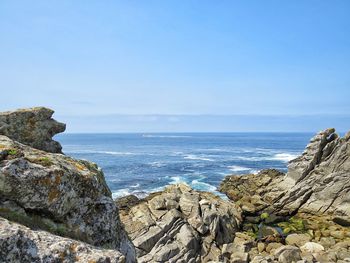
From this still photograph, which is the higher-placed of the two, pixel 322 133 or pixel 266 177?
pixel 322 133

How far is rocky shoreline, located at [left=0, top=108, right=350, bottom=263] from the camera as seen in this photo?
821 cm

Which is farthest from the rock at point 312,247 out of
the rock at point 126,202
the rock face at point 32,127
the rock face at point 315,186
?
the rock face at point 32,127

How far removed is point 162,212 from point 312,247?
47.7ft

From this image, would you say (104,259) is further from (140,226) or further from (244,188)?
(244,188)

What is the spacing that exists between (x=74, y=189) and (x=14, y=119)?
6.34 metres

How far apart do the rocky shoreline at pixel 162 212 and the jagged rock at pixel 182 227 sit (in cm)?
10

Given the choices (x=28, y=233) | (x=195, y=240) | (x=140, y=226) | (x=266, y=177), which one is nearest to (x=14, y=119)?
(x=28, y=233)

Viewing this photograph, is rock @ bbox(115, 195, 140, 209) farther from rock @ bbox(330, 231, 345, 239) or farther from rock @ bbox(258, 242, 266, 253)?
rock @ bbox(330, 231, 345, 239)

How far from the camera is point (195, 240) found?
2948 centimetres

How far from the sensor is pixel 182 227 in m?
30.5

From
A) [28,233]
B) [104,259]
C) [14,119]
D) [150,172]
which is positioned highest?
[14,119]

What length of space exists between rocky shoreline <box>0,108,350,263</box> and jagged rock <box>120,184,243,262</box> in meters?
0.10

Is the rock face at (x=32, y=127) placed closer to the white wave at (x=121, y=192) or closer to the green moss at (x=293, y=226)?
the green moss at (x=293, y=226)

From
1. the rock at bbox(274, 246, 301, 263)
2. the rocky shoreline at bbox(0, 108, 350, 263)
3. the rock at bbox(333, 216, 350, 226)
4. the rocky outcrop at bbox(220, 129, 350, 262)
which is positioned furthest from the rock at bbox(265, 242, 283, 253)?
the rock at bbox(333, 216, 350, 226)
